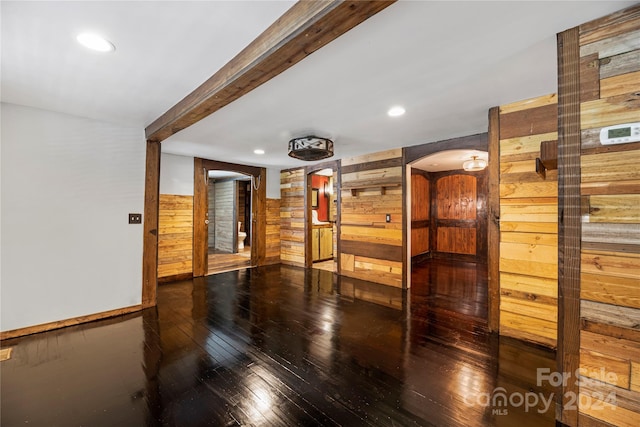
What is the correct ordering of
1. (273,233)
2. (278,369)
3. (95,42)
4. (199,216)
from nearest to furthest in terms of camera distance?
(95,42)
(278,369)
(199,216)
(273,233)

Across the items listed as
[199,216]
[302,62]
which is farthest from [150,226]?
[302,62]

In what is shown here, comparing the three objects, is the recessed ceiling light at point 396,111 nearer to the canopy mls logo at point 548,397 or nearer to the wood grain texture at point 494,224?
the wood grain texture at point 494,224

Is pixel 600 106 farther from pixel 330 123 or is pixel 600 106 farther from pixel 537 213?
pixel 330 123

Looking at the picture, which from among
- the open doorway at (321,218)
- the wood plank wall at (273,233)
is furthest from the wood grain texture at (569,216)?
the wood plank wall at (273,233)

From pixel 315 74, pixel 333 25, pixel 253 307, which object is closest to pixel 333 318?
pixel 253 307

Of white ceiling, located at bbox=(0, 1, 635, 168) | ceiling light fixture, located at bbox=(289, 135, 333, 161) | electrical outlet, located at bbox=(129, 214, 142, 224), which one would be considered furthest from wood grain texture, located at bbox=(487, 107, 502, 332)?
electrical outlet, located at bbox=(129, 214, 142, 224)

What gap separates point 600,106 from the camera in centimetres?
143

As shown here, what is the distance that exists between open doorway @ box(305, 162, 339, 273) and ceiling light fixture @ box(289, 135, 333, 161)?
5.64ft

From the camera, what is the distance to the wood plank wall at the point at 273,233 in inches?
244

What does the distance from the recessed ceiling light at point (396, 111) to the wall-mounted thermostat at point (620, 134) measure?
1545 mm

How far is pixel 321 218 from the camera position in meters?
6.84

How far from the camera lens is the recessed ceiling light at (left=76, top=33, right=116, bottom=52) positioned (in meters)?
1.56

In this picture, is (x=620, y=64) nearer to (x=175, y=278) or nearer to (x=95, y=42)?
(x=95, y=42)

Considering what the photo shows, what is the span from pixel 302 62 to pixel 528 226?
7.98 feet
